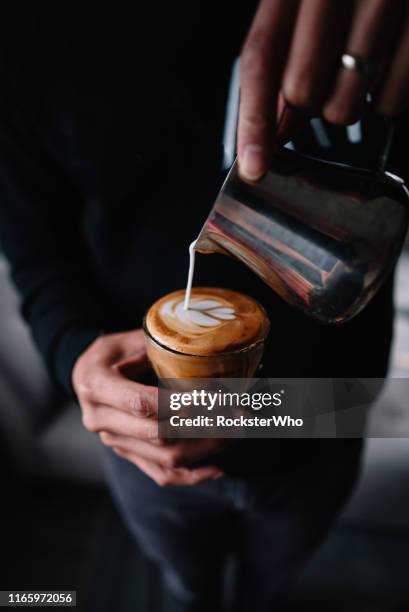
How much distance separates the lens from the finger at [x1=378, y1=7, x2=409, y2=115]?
13.1 inches

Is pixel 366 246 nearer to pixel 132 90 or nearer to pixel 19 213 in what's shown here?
pixel 132 90

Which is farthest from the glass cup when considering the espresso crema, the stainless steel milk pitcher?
the stainless steel milk pitcher

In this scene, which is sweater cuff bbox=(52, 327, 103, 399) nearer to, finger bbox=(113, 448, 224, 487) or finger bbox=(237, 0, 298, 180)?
finger bbox=(113, 448, 224, 487)

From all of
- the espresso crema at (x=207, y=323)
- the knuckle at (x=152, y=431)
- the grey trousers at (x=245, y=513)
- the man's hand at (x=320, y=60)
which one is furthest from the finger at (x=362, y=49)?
the grey trousers at (x=245, y=513)

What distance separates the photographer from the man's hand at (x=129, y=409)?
1.79 ft

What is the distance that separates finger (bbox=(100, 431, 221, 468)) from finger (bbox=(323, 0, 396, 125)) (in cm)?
42

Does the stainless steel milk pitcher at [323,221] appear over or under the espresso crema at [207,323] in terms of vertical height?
over

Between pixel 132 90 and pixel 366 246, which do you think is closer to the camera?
pixel 366 246

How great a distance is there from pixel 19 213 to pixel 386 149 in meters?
0.62

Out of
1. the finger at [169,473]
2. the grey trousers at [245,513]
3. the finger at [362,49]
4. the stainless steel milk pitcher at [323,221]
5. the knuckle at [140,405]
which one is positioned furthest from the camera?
the grey trousers at [245,513]

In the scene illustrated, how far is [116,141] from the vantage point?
67 centimetres

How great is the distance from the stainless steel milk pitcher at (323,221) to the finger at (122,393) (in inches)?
8.0

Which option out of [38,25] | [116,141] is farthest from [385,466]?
[38,25]

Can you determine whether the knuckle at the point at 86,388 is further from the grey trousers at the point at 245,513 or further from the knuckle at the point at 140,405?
the grey trousers at the point at 245,513
